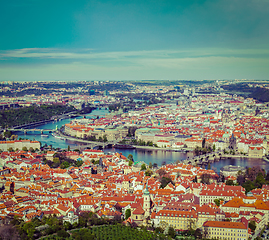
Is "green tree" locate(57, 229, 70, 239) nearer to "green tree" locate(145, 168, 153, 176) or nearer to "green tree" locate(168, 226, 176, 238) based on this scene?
"green tree" locate(168, 226, 176, 238)

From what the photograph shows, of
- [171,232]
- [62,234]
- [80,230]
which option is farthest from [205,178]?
[62,234]

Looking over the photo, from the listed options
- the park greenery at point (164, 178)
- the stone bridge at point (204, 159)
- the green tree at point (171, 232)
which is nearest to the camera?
the green tree at point (171, 232)

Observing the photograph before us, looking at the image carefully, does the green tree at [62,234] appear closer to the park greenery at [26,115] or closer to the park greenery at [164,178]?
the park greenery at [164,178]

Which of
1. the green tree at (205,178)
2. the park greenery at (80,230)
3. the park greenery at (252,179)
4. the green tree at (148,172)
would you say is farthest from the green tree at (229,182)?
the park greenery at (80,230)

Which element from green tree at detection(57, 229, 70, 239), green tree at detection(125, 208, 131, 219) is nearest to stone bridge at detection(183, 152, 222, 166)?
green tree at detection(125, 208, 131, 219)

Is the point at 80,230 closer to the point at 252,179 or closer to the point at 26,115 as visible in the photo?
the point at 252,179

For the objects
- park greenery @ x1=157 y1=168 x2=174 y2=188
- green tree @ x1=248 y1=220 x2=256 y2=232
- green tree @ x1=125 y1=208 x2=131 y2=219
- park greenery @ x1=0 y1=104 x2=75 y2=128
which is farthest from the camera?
park greenery @ x1=0 y1=104 x2=75 y2=128

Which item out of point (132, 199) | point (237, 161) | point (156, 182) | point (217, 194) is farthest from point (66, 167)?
point (237, 161)

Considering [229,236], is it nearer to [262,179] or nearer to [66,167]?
[262,179]

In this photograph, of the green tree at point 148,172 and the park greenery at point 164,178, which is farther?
the green tree at point 148,172
